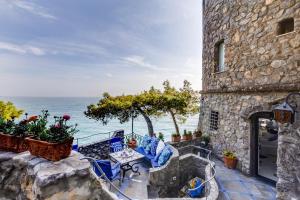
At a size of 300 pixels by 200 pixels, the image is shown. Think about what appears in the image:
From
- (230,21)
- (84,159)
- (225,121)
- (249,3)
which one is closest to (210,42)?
(230,21)

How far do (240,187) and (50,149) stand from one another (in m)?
5.70

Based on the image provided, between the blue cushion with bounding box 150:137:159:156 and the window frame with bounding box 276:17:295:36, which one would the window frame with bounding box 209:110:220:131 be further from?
the window frame with bounding box 276:17:295:36

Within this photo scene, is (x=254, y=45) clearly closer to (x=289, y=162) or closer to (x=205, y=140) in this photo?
(x=289, y=162)

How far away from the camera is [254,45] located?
20.6 feet

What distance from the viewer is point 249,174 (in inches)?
256

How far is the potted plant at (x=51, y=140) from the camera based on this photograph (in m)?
2.08

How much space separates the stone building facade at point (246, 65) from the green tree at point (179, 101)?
226 cm

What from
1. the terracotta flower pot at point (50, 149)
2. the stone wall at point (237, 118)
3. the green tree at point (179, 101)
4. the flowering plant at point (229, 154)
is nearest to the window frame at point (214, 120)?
the stone wall at point (237, 118)

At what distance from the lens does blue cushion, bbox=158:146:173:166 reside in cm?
649

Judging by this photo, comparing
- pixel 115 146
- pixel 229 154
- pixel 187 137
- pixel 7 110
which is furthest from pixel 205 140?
pixel 7 110

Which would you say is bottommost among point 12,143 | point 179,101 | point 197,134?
point 197,134

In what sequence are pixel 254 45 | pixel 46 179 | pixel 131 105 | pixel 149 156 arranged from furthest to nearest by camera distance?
pixel 131 105 < pixel 149 156 < pixel 254 45 < pixel 46 179

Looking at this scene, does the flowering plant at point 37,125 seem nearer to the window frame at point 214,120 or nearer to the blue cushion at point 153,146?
the blue cushion at point 153,146

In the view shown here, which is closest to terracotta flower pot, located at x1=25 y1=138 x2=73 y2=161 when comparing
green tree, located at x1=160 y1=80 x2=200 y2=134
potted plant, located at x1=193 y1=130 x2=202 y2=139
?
potted plant, located at x1=193 y1=130 x2=202 y2=139
